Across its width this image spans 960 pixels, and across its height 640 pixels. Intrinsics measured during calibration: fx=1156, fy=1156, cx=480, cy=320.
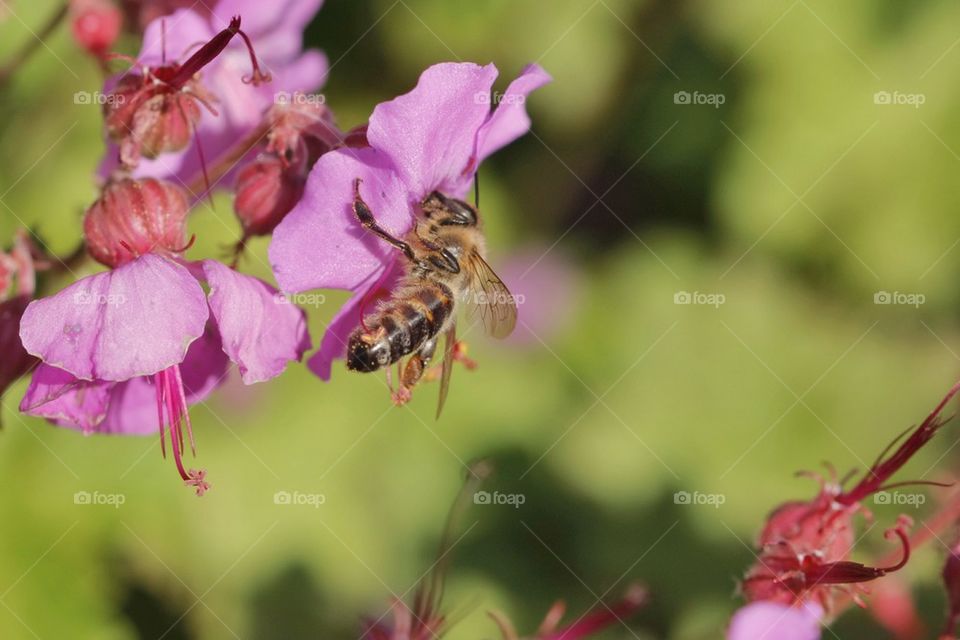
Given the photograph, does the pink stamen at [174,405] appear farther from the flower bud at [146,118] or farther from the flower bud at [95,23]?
the flower bud at [95,23]

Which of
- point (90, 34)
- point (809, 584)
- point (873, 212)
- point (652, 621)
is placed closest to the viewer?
point (809, 584)

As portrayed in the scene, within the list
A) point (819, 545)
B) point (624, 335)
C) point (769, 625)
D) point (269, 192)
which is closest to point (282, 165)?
point (269, 192)

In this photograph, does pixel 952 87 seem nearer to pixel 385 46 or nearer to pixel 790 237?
pixel 790 237

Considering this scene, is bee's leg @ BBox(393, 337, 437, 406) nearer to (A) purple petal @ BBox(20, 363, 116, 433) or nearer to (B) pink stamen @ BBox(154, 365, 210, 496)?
(B) pink stamen @ BBox(154, 365, 210, 496)

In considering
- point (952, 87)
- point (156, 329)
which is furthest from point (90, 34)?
point (952, 87)

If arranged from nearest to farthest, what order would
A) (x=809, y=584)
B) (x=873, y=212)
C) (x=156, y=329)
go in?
(x=156, y=329)
(x=809, y=584)
(x=873, y=212)

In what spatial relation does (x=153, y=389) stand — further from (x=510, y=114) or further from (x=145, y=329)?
(x=510, y=114)
